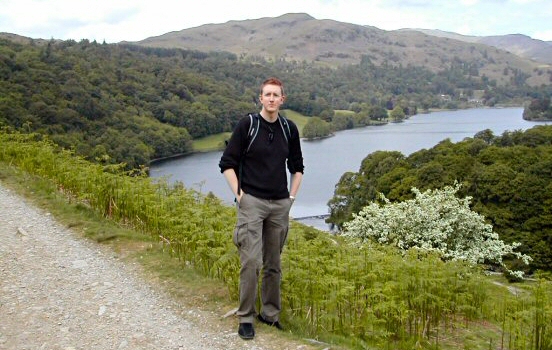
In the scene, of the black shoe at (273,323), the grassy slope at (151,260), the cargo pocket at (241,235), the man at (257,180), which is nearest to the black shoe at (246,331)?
the man at (257,180)

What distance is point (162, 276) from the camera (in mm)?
6531

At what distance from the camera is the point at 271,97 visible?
15.4ft

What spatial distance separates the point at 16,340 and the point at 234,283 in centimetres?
221

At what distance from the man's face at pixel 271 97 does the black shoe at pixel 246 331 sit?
202 cm

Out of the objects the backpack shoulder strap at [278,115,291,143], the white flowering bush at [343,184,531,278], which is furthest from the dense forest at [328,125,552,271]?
the backpack shoulder strap at [278,115,291,143]

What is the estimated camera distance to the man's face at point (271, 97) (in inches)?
185

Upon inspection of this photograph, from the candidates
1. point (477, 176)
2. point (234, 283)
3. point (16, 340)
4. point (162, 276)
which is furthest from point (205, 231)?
point (477, 176)

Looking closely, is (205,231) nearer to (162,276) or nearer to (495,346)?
(162,276)

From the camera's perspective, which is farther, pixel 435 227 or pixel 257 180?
pixel 435 227

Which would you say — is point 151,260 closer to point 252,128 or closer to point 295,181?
point 295,181

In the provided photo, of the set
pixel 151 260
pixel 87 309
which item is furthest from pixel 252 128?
pixel 151 260

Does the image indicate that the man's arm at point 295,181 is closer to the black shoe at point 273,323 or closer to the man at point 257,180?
the man at point 257,180

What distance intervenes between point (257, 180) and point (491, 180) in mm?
37056

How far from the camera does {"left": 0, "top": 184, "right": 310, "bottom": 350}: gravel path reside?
489cm
